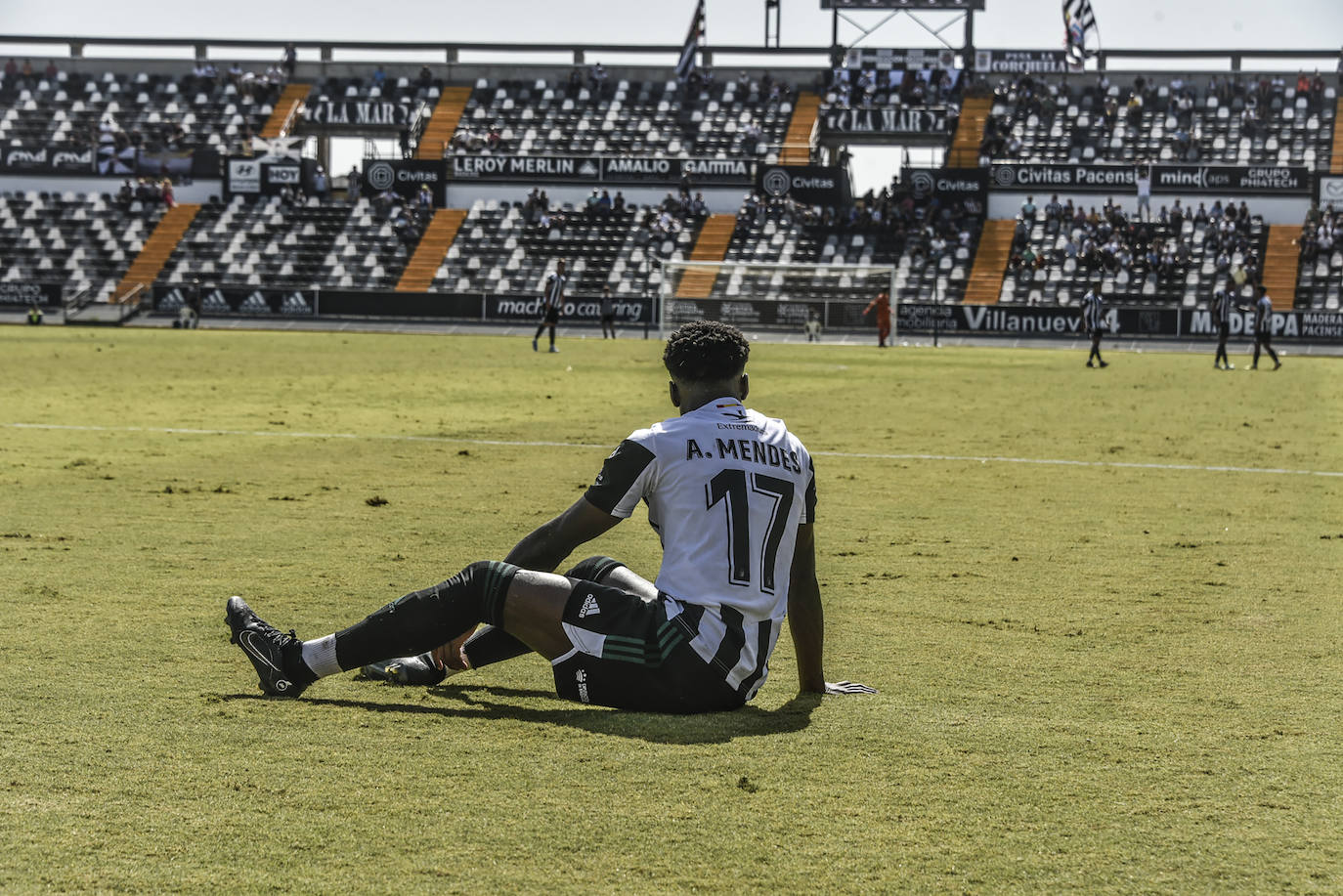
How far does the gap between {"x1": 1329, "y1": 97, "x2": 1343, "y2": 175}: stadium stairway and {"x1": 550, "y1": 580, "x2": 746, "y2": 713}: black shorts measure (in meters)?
57.8

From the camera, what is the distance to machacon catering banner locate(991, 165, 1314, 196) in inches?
2258

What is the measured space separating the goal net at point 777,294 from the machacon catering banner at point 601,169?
1016cm

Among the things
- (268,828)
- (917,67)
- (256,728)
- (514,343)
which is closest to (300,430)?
(256,728)

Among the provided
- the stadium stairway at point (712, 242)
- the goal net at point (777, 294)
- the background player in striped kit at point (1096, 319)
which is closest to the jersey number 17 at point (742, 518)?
the background player in striped kit at point (1096, 319)

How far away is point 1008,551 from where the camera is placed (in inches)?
421

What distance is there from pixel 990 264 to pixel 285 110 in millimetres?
33075

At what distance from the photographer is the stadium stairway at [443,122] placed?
66188mm

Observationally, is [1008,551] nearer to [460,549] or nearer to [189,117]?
[460,549]

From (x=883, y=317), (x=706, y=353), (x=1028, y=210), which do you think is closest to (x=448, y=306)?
(x=883, y=317)

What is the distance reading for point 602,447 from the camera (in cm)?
1731

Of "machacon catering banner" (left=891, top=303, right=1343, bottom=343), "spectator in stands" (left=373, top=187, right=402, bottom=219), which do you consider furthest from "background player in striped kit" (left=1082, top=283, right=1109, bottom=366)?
"spectator in stands" (left=373, top=187, right=402, bottom=219)

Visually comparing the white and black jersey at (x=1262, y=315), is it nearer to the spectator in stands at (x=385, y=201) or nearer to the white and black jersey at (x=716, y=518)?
the white and black jersey at (x=716, y=518)

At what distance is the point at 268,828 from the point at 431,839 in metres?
0.50

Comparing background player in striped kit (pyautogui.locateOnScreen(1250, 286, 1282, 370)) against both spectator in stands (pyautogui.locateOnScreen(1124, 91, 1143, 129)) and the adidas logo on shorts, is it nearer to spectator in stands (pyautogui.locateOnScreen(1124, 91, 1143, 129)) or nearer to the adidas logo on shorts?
spectator in stands (pyautogui.locateOnScreen(1124, 91, 1143, 129))
